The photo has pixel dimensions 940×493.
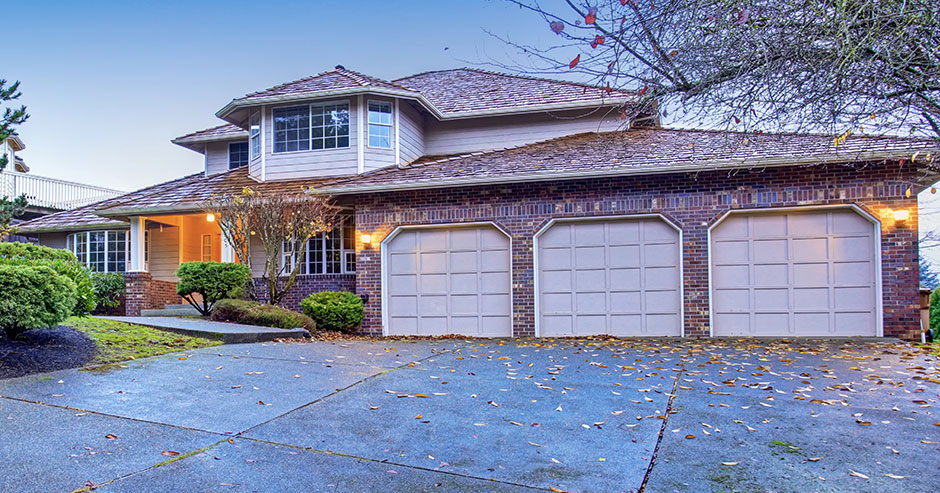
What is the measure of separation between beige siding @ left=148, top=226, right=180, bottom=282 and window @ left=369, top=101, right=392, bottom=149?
6.29m

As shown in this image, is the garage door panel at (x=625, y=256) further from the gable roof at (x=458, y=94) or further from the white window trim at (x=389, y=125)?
the white window trim at (x=389, y=125)

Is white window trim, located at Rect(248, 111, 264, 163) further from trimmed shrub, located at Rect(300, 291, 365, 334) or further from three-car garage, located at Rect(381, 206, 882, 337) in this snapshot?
three-car garage, located at Rect(381, 206, 882, 337)

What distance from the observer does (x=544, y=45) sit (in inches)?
150

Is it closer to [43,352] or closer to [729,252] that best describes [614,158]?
[729,252]

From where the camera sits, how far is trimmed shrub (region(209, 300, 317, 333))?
10.9 meters

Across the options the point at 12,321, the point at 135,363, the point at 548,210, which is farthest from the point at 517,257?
the point at 12,321

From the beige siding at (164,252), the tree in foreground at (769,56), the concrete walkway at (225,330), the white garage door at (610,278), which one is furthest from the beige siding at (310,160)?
the tree in foreground at (769,56)

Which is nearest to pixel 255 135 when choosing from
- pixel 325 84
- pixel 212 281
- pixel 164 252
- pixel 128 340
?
pixel 325 84

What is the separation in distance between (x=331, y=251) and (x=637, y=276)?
6827 millimetres

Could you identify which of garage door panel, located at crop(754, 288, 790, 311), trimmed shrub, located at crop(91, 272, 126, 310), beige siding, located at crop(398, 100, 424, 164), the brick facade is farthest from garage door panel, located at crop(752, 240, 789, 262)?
trimmed shrub, located at crop(91, 272, 126, 310)

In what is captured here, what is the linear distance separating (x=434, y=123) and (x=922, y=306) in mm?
10984

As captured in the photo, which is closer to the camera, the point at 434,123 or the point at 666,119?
the point at 666,119

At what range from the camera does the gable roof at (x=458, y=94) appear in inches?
536

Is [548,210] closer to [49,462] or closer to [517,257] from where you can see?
[517,257]
